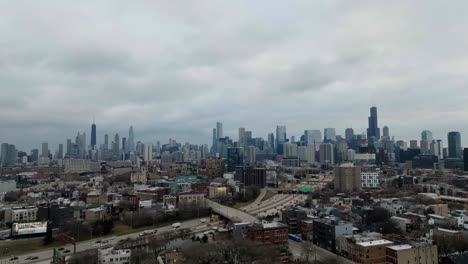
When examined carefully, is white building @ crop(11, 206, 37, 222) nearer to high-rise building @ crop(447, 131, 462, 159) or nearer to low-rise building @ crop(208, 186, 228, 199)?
low-rise building @ crop(208, 186, 228, 199)

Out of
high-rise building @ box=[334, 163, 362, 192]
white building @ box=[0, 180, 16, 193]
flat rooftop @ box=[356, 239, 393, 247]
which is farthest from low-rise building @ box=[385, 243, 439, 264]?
white building @ box=[0, 180, 16, 193]

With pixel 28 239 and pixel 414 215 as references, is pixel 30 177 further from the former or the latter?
pixel 414 215

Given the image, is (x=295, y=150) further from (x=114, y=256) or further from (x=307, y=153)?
(x=114, y=256)

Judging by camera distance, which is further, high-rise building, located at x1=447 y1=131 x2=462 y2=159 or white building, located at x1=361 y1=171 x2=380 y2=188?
high-rise building, located at x1=447 y1=131 x2=462 y2=159

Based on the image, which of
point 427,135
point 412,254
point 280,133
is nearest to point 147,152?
point 280,133

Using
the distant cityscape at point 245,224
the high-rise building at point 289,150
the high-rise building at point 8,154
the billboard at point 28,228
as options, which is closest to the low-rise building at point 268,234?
the distant cityscape at point 245,224

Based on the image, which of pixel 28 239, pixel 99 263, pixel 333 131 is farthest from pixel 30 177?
pixel 333 131
